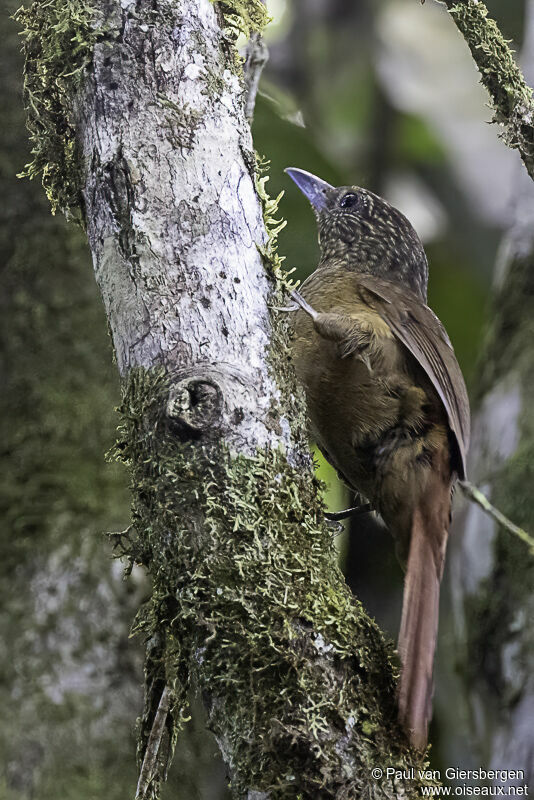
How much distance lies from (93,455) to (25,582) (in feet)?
1.54

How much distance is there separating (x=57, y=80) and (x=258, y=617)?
1163mm

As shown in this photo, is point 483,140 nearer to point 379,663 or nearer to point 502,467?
point 502,467

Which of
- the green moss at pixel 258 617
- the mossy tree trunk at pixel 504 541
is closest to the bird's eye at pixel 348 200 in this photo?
the mossy tree trunk at pixel 504 541

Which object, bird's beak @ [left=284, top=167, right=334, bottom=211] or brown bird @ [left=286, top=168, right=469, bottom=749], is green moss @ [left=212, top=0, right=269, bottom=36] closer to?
brown bird @ [left=286, top=168, right=469, bottom=749]

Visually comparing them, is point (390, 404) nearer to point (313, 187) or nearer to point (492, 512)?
point (492, 512)

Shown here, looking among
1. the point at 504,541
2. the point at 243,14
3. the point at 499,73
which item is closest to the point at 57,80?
the point at 243,14

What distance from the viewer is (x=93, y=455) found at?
9.58 feet

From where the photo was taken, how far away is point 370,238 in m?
2.76

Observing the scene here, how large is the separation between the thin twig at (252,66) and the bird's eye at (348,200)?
0.59 meters

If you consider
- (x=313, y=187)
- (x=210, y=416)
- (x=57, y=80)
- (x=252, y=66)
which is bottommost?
(x=210, y=416)

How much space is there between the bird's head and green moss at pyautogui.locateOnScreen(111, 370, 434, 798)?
132cm

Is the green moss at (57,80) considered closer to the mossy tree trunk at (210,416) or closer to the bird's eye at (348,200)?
the mossy tree trunk at (210,416)

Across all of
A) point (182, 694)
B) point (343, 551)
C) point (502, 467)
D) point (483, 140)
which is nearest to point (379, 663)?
point (182, 694)

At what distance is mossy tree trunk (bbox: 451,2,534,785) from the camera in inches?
99.0
